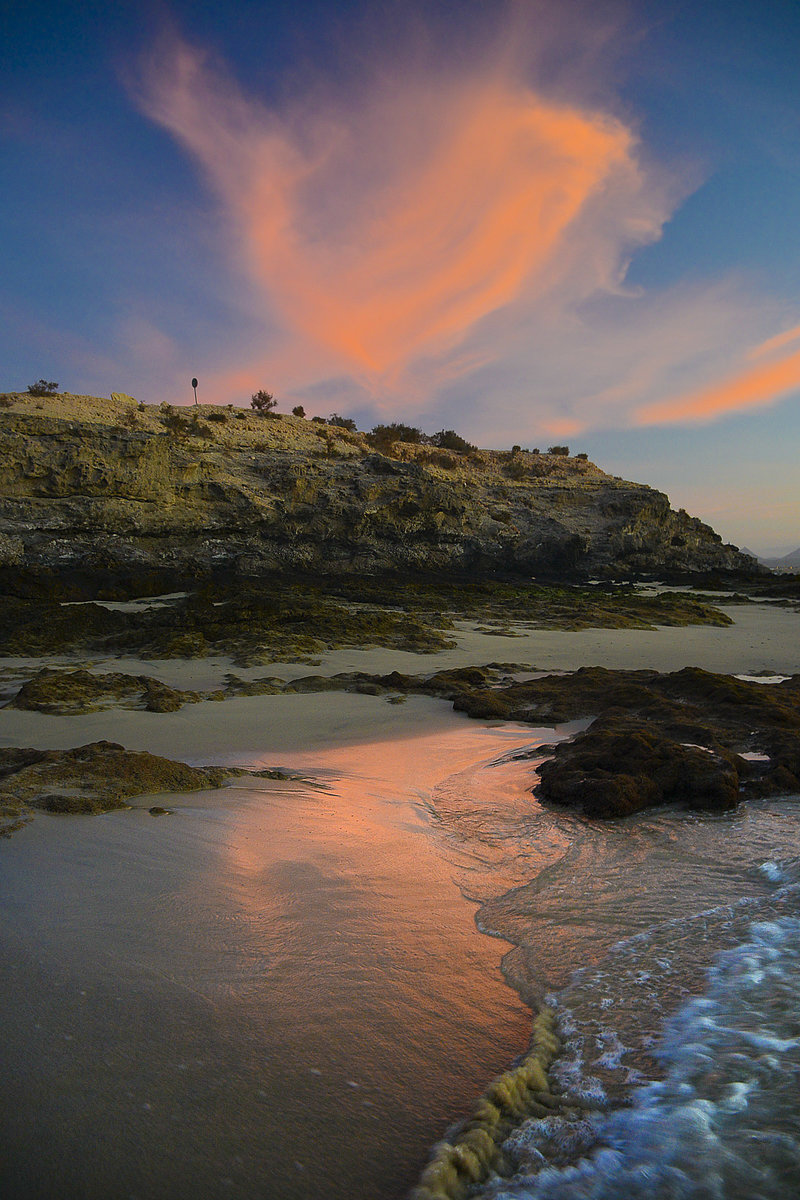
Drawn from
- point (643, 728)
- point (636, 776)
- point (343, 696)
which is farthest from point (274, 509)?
point (636, 776)

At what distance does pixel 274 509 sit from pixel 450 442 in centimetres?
1880

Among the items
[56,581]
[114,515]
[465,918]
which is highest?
[114,515]

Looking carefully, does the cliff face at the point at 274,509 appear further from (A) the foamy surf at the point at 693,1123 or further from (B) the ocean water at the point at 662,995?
(A) the foamy surf at the point at 693,1123

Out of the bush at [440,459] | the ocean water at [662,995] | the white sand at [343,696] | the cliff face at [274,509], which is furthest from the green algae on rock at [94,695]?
the bush at [440,459]

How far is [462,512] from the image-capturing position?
2331cm

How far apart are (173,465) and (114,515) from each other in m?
2.51

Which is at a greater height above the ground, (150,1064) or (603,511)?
(603,511)

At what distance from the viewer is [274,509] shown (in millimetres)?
20062

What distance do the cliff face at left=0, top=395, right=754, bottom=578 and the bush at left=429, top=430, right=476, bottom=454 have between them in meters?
5.91

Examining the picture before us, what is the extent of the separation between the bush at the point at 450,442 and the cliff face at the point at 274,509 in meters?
5.91

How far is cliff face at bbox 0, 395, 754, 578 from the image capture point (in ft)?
58.2

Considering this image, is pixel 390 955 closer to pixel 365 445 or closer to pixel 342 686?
pixel 342 686

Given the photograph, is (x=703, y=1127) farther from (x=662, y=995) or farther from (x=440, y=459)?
(x=440, y=459)

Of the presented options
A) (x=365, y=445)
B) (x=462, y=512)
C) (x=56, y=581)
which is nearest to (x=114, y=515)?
(x=56, y=581)
